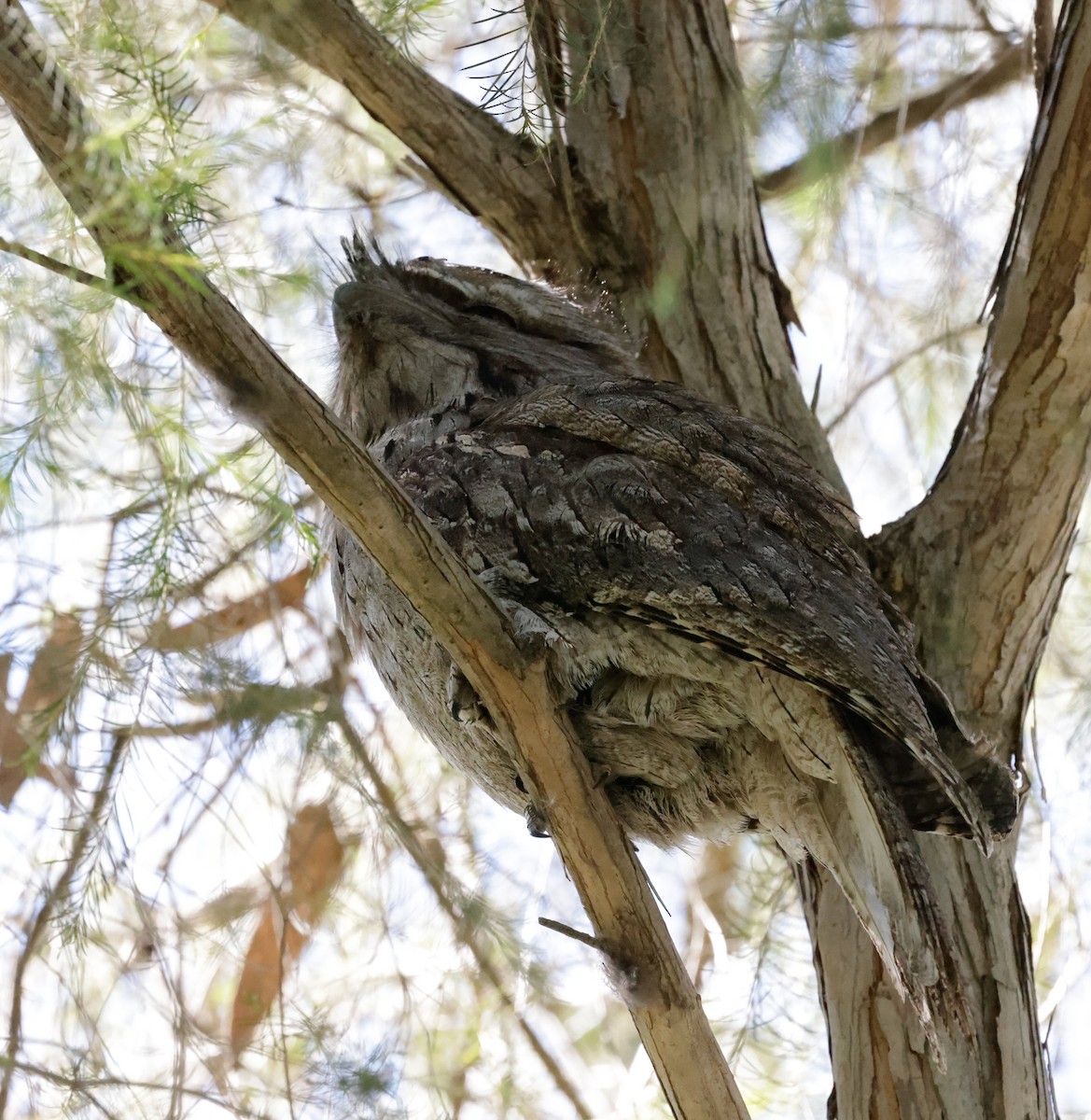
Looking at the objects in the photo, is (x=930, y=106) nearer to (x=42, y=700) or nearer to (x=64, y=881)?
(x=42, y=700)

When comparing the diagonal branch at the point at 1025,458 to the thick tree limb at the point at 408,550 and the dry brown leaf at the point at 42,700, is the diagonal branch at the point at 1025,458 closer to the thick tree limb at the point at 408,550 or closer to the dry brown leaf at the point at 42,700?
the thick tree limb at the point at 408,550

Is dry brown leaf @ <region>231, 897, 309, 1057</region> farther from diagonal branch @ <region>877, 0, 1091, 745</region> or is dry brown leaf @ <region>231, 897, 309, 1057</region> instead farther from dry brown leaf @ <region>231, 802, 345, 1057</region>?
diagonal branch @ <region>877, 0, 1091, 745</region>

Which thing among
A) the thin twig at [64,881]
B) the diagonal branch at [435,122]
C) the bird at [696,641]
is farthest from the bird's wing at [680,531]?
the thin twig at [64,881]

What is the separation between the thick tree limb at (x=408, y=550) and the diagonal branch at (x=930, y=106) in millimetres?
2095

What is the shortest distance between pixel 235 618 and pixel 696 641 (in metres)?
1.65

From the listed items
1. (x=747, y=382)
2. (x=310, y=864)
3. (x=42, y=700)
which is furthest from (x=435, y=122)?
(x=310, y=864)

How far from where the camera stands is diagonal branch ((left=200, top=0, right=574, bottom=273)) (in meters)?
2.91

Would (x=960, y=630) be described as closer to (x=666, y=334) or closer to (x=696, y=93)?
(x=666, y=334)

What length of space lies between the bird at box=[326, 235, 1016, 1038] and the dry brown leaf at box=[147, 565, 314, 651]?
0.59 meters

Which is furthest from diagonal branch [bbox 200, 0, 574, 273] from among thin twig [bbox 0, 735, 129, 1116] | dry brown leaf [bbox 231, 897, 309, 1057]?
dry brown leaf [bbox 231, 897, 309, 1057]

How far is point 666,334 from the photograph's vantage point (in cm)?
313

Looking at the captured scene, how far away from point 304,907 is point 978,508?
2.13 m

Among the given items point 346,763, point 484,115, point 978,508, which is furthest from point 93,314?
point 978,508

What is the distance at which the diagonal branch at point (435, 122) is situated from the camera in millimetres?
2906
